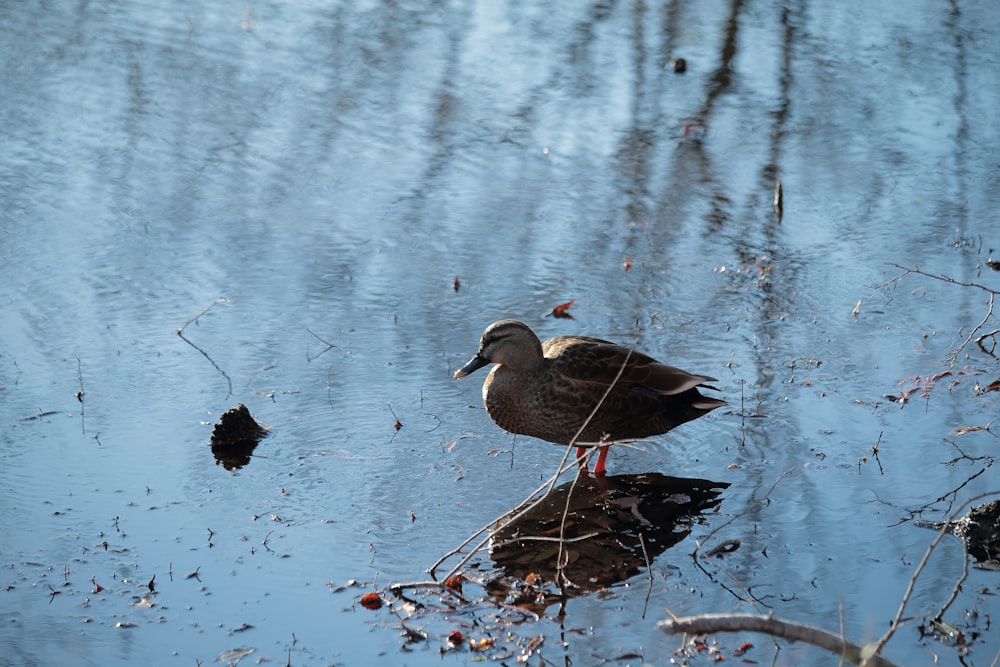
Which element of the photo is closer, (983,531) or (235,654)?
(235,654)

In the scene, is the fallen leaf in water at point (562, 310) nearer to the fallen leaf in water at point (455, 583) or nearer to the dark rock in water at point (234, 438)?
the dark rock in water at point (234, 438)

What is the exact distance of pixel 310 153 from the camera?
9.19 meters

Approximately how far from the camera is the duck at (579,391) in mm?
5645

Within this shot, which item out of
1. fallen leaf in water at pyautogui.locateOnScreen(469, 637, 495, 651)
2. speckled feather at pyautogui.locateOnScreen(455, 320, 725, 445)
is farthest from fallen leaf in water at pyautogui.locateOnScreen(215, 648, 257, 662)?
speckled feather at pyautogui.locateOnScreen(455, 320, 725, 445)

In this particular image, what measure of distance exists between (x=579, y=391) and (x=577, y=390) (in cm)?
1

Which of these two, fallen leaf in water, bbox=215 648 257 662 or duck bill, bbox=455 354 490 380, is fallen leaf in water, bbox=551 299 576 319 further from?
fallen leaf in water, bbox=215 648 257 662

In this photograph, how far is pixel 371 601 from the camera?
178 inches

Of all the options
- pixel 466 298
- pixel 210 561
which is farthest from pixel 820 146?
pixel 210 561

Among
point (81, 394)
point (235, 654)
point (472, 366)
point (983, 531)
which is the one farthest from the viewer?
point (81, 394)

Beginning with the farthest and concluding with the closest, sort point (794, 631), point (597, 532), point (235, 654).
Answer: point (597, 532) → point (235, 654) → point (794, 631)

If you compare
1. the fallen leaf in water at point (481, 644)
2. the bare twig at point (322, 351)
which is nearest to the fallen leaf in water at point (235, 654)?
the fallen leaf in water at point (481, 644)

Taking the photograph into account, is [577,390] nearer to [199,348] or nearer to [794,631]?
[199,348]

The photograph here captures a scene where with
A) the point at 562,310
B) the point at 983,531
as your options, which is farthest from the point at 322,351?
the point at 983,531

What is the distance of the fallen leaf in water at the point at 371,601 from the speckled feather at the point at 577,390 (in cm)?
138
